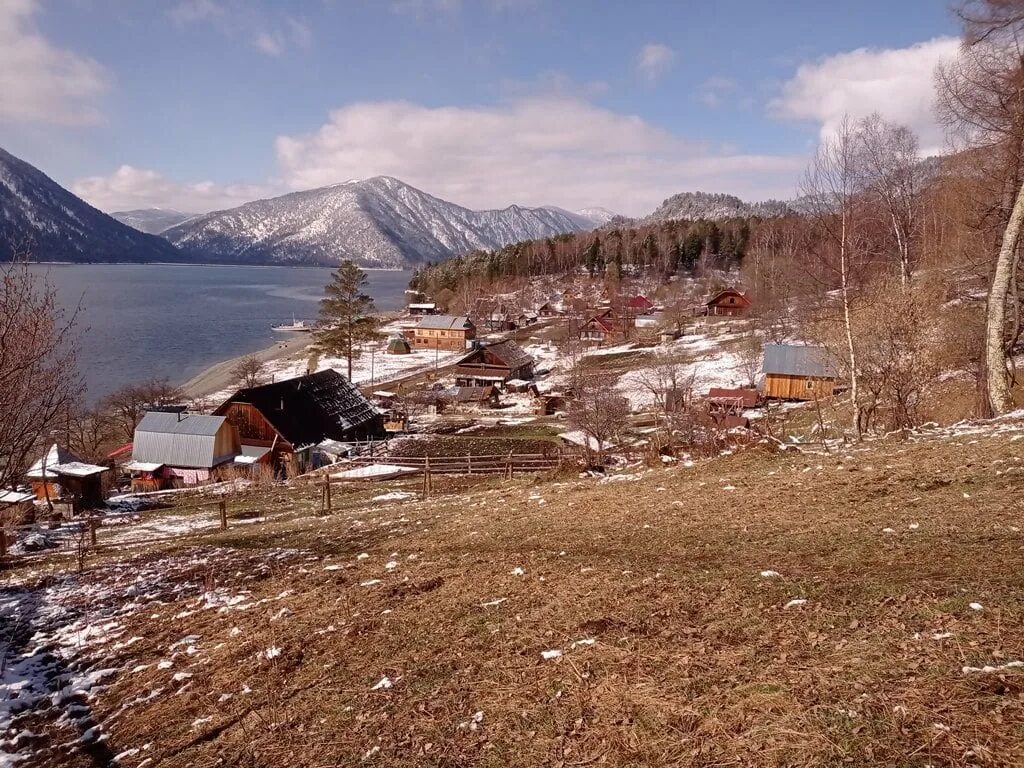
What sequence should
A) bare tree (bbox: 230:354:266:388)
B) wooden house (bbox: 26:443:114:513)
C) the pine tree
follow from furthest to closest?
the pine tree < bare tree (bbox: 230:354:266:388) < wooden house (bbox: 26:443:114:513)

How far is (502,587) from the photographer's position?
25.4 feet

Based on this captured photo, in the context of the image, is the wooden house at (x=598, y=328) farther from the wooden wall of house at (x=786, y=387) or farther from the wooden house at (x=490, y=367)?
the wooden wall of house at (x=786, y=387)

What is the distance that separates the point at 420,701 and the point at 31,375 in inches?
336

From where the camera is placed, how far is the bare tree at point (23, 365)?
902 cm

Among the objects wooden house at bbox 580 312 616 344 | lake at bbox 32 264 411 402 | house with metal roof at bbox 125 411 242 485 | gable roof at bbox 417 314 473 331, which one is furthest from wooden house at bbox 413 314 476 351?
house with metal roof at bbox 125 411 242 485

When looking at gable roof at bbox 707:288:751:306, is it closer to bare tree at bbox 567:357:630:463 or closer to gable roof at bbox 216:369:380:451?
bare tree at bbox 567:357:630:463

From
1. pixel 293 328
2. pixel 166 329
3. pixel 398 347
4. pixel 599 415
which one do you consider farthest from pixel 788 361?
pixel 166 329

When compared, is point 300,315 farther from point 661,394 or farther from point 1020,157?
point 1020,157

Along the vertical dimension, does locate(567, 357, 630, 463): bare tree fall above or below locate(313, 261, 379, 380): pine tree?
below

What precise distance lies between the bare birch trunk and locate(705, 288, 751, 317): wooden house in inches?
3060

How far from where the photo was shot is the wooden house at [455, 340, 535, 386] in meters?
64.4

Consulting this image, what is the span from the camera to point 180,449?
35.2 meters

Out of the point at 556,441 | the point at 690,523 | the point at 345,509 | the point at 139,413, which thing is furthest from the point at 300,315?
the point at 690,523

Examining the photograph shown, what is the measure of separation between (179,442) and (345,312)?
27655 millimetres
